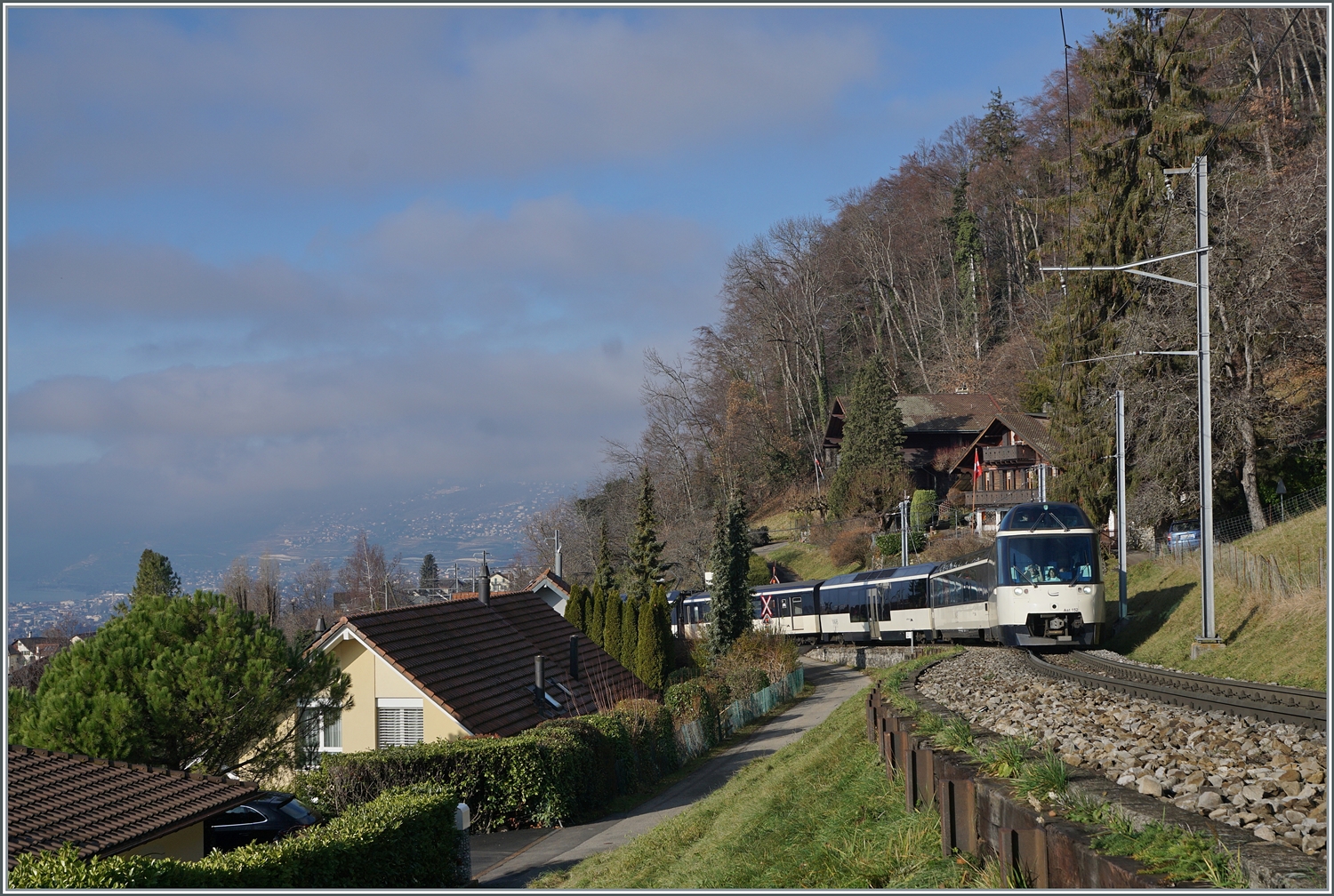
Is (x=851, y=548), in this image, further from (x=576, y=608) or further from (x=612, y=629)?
(x=612, y=629)

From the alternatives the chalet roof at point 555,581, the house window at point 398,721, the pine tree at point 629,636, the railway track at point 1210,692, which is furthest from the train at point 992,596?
the house window at point 398,721

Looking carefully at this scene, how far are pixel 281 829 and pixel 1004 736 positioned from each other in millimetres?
12075

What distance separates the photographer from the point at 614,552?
7419 centimetres

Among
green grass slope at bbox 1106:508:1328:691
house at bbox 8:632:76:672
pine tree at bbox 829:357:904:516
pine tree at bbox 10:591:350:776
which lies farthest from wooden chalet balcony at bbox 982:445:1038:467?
house at bbox 8:632:76:672

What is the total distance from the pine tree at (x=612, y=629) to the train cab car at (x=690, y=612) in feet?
40.0

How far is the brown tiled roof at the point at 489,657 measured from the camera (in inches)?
876

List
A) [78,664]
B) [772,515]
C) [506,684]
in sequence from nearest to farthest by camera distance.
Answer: [78,664] < [506,684] < [772,515]

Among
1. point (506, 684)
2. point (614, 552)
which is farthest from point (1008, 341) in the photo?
point (506, 684)

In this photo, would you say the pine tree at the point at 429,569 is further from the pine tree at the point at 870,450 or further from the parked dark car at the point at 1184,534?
the parked dark car at the point at 1184,534

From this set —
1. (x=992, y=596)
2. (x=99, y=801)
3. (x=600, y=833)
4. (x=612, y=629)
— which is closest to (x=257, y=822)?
(x=99, y=801)

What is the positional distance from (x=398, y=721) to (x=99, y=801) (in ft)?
36.7

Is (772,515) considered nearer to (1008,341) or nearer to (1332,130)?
(1008,341)

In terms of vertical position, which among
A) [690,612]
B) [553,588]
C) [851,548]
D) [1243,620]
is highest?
[851,548]

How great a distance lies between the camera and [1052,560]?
22.9m
